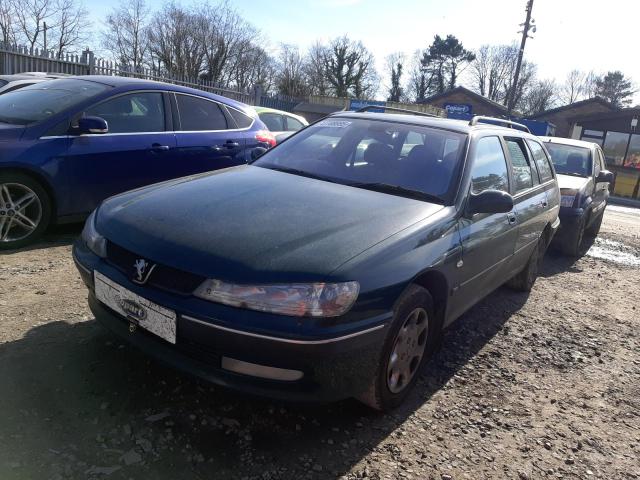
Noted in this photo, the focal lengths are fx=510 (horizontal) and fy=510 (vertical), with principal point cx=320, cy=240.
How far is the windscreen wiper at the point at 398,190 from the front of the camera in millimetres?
3190

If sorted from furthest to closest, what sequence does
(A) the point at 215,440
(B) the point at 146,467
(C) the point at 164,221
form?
(C) the point at 164,221 < (A) the point at 215,440 < (B) the point at 146,467

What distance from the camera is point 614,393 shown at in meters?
3.54

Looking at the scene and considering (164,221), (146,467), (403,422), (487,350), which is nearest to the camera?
(146,467)

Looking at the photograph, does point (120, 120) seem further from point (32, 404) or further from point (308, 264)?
point (308, 264)

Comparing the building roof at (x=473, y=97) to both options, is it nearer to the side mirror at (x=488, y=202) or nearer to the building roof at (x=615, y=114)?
the building roof at (x=615, y=114)

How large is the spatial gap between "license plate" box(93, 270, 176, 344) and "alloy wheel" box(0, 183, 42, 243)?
232 centimetres

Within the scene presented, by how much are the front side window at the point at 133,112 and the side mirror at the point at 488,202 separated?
11.6 ft

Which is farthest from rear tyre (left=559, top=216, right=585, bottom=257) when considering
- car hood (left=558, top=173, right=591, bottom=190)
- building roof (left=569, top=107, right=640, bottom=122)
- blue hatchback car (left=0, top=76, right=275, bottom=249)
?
building roof (left=569, top=107, right=640, bottom=122)

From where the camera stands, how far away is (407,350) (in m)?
2.85

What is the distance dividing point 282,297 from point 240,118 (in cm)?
461

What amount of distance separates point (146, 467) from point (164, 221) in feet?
3.78

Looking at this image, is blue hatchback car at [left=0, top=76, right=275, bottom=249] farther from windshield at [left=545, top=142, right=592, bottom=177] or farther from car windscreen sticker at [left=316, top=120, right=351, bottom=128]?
windshield at [left=545, top=142, right=592, bottom=177]

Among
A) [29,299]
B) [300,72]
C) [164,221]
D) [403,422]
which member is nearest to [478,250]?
[403,422]

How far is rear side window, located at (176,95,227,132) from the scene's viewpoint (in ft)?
18.5
